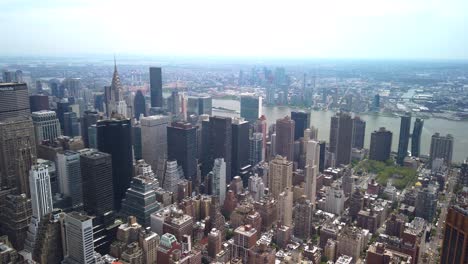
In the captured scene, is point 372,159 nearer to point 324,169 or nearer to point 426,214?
point 324,169

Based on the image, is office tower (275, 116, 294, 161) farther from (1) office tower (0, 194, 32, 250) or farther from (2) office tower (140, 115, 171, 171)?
(1) office tower (0, 194, 32, 250)

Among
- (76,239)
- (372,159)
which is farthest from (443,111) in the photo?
(76,239)

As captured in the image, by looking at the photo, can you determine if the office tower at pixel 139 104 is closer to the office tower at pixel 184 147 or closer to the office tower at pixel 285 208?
the office tower at pixel 184 147

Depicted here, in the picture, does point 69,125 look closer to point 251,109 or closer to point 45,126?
point 45,126

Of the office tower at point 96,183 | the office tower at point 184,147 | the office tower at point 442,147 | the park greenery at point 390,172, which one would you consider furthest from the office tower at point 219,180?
the office tower at point 442,147

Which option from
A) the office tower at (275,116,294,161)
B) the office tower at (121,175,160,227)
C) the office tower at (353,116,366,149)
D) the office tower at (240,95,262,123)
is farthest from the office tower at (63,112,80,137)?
the office tower at (353,116,366,149)

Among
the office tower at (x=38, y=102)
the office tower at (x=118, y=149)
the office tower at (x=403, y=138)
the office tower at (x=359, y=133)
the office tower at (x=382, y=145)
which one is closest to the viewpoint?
the office tower at (x=118, y=149)
